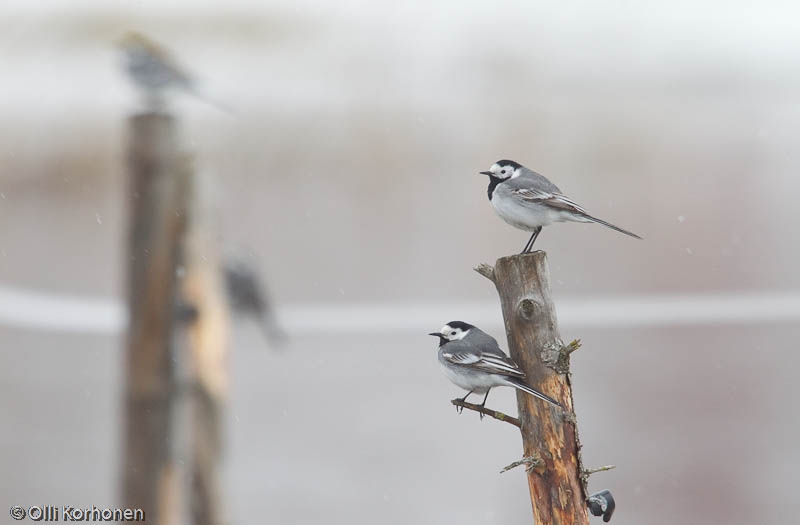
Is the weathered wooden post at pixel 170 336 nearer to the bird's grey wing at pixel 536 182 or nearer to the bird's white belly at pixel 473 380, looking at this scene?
the bird's white belly at pixel 473 380

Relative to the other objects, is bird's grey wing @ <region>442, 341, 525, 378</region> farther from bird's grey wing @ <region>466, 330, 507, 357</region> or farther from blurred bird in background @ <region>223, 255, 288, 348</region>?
blurred bird in background @ <region>223, 255, 288, 348</region>

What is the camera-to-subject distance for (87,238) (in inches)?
510

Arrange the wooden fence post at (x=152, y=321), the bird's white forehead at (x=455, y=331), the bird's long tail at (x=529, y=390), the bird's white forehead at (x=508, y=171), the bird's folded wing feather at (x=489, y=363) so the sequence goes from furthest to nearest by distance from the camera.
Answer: the wooden fence post at (x=152, y=321), the bird's white forehead at (x=508, y=171), the bird's white forehead at (x=455, y=331), the bird's folded wing feather at (x=489, y=363), the bird's long tail at (x=529, y=390)

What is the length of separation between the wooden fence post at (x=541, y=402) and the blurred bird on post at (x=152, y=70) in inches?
125

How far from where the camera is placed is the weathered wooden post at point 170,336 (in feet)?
11.4

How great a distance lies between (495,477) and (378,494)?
35.7 inches

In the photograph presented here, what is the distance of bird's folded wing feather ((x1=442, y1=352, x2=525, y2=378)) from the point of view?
2.74 meters

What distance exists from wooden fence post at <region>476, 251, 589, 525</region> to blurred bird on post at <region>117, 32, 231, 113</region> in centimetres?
318

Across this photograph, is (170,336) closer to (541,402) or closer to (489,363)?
(489,363)

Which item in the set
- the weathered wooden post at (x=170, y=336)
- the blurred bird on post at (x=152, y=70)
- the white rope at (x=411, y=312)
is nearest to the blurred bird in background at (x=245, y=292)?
the blurred bird on post at (x=152, y=70)

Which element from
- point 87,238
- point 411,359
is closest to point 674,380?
point 411,359

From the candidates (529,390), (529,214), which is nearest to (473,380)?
(529,390)

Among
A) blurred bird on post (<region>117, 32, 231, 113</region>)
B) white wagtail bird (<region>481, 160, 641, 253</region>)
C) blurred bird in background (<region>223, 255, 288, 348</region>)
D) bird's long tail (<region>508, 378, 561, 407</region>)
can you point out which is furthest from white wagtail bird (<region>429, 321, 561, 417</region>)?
blurred bird on post (<region>117, 32, 231, 113</region>)

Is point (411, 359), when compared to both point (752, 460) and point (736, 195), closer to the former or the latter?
point (752, 460)
